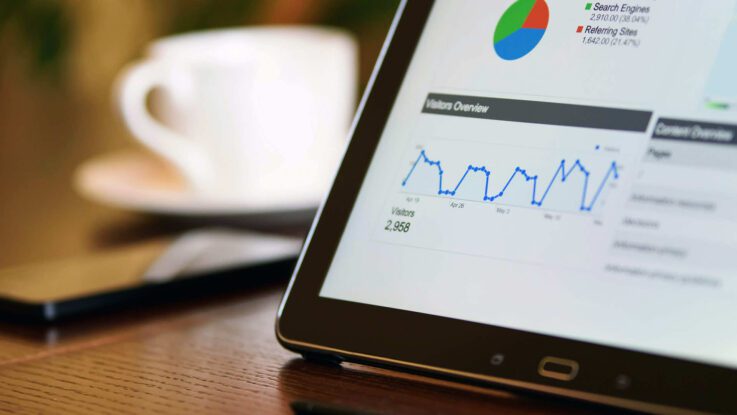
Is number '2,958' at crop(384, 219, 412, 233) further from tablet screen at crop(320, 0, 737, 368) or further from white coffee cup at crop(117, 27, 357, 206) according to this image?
white coffee cup at crop(117, 27, 357, 206)

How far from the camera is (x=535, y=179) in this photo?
39 cm

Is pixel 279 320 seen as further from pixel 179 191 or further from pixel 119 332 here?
pixel 179 191

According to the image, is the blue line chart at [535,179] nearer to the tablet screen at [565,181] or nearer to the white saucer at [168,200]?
the tablet screen at [565,181]

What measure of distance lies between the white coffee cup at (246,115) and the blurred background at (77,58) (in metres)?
0.15

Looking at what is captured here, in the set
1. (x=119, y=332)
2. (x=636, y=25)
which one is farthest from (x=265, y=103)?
(x=636, y=25)

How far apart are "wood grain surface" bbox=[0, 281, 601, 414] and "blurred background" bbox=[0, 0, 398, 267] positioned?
45 cm

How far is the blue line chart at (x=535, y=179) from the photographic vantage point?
377 millimetres

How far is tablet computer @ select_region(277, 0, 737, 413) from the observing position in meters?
0.35

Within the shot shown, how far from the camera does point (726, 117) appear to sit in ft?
1.21

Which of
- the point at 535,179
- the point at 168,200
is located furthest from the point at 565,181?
the point at 168,200

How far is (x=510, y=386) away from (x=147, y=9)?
43.2 inches

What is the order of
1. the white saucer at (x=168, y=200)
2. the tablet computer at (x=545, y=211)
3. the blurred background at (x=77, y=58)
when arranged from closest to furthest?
the tablet computer at (x=545, y=211), the white saucer at (x=168, y=200), the blurred background at (x=77, y=58)

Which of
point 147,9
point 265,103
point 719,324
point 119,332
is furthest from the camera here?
point 147,9

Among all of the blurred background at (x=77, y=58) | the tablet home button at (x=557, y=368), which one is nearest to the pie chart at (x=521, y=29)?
the tablet home button at (x=557, y=368)
